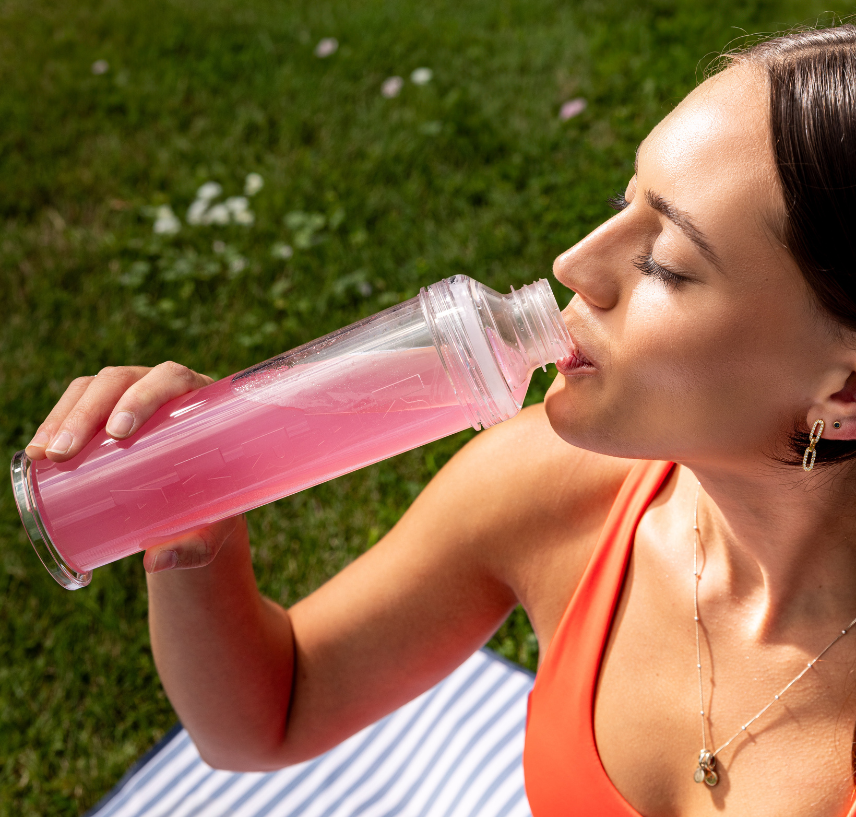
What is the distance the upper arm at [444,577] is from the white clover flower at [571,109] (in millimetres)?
2905

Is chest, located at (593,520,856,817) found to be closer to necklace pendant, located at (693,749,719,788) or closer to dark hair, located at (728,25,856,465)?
necklace pendant, located at (693,749,719,788)

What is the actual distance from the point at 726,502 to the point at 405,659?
32.9 inches

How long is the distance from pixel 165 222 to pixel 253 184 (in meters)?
0.46

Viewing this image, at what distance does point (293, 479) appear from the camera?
163cm

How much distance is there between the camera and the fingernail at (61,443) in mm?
1438

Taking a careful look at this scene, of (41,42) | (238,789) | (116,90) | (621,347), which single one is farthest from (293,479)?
(41,42)

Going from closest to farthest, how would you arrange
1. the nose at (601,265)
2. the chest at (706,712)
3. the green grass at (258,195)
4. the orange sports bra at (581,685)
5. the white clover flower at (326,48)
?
the nose at (601,265), the chest at (706,712), the orange sports bra at (581,685), the green grass at (258,195), the white clover flower at (326,48)

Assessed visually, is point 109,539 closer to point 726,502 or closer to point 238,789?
point 726,502

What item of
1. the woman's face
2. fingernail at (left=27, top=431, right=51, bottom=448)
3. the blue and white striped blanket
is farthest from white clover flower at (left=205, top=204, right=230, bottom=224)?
the woman's face

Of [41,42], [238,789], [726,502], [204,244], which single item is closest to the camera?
[726,502]

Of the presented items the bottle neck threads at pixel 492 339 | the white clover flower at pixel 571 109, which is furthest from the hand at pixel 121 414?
the white clover flower at pixel 571 109

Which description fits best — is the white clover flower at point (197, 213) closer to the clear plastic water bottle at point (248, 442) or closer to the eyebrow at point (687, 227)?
the clear plastic water bottle at point (248, 442)

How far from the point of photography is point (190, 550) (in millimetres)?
1575

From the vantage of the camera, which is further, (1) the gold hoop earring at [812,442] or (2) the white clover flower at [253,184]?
(2) the white clover flower at [253,184]
